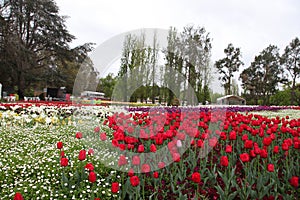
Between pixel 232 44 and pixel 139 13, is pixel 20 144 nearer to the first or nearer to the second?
pixel 139 13

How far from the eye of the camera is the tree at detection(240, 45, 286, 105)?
36406mm

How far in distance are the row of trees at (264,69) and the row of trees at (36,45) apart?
63.6 feet

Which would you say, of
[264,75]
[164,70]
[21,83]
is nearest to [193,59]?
[164,70]

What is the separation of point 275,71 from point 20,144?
37719mm

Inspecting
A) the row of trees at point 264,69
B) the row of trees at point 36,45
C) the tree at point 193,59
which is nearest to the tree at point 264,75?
the row of trees at point 264,69

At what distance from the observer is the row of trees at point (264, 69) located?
114ft

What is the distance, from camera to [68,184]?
314 cm

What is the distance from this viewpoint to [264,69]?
38.8 metres

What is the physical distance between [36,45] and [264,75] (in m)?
30.5

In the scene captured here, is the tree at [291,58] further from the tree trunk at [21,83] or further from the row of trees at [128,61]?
the tree trunk at [21,83]

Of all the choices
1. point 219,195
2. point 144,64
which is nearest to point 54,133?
point 219,195

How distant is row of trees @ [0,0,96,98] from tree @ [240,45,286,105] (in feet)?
80.1

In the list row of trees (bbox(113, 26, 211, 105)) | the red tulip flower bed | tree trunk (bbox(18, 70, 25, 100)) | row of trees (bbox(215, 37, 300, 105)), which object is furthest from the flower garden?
row of trees (bbox(215, 37, 300, 105))

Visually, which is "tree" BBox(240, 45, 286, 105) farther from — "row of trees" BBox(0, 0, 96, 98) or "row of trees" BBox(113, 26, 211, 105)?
"row of trees" BBox(0, 0, 96, 98)
